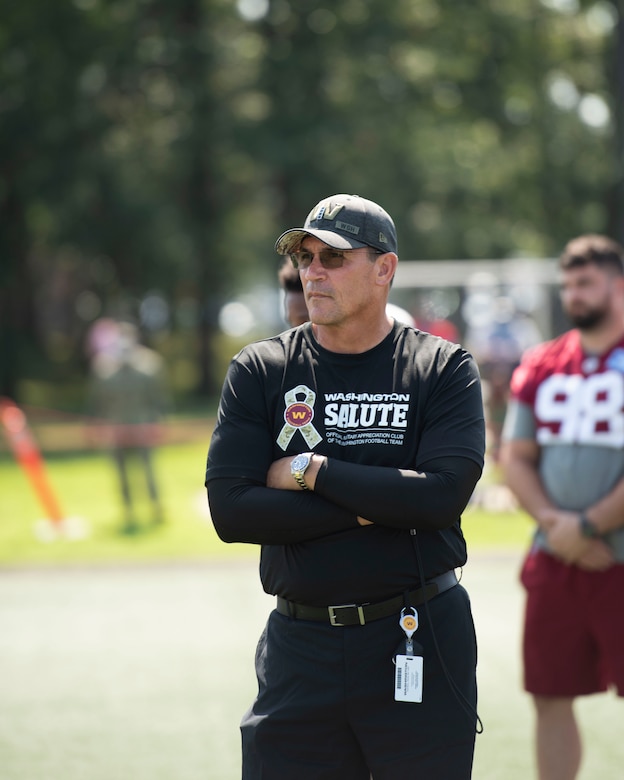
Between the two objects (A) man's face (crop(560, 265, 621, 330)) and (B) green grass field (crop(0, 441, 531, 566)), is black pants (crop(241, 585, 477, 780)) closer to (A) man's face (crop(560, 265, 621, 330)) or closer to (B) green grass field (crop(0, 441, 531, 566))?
(A) man's face (crop(560, 265, 621, 330))

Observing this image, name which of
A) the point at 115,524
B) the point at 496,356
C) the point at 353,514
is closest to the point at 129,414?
the point at 115,524

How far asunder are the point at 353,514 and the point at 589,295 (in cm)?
183

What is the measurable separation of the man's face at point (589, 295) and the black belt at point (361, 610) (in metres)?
1.70

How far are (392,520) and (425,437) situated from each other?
0.26m

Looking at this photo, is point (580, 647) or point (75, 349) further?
point (75, 349)

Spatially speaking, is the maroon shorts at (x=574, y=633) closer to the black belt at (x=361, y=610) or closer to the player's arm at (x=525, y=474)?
the player's arm at (x=525, y=474)

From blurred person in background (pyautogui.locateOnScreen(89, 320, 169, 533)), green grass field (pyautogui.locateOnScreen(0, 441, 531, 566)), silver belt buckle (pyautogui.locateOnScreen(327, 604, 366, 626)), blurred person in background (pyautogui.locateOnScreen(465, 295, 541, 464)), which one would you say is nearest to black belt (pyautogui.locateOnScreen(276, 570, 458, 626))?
silver belt buckle (pyautogui.locateOnScreen(327, 604, 366, 626))

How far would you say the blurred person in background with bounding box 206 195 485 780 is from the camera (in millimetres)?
2949

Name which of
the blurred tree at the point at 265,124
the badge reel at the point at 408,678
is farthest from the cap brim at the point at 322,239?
the blurred tree at the point at 265,124

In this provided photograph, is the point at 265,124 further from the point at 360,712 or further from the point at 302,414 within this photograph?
the point at 360,712

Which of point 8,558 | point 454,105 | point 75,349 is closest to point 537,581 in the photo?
point 8,558

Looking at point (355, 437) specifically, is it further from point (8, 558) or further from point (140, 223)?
point (140, 223)

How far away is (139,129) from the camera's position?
3384 centimetres

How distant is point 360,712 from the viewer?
9.68 ft
